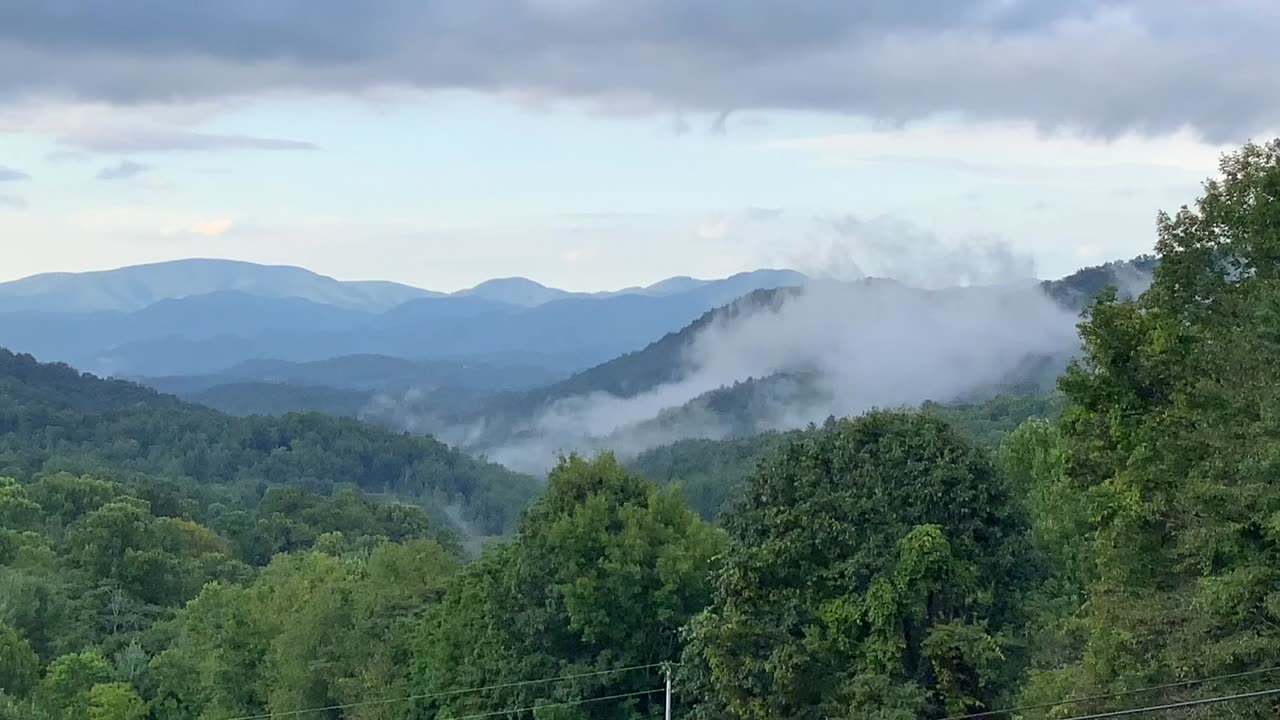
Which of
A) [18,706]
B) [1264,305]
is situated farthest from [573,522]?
[18,706]

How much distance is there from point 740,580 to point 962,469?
3.97 meters

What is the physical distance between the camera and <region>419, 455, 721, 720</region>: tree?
92.9 feet

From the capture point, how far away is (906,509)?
23.2m

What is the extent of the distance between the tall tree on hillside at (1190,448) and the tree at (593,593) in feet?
31.2

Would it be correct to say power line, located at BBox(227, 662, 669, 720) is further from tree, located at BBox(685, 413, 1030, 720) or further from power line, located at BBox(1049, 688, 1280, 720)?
power line, located at BBox(1049, 688, 1280, 720)

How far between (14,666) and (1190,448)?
40.3m

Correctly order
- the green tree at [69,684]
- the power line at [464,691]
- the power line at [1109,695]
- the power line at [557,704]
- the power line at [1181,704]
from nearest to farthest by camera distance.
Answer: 1. the power line at [1181,704]
2. the power line at [1109,695]
3. the power line at [557,704]
4. the power line at [464,691]
5. the green tree at [69,684]

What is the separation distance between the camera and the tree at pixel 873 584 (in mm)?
22281

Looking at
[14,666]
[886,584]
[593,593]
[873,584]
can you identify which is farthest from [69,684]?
[886,584]

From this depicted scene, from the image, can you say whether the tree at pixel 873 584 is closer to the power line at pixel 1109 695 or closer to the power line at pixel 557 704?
the power line at pixel 1109 695

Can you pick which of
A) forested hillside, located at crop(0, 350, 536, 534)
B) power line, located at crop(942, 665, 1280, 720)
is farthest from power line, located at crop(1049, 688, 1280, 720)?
forested hillside, located at crop(0, 350, 536, 534)

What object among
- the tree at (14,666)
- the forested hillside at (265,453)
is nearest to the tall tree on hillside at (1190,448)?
the tree at (14,666)

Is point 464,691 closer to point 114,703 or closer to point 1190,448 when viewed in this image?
point 1190,448

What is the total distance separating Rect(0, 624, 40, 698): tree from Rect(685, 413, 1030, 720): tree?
104ft
